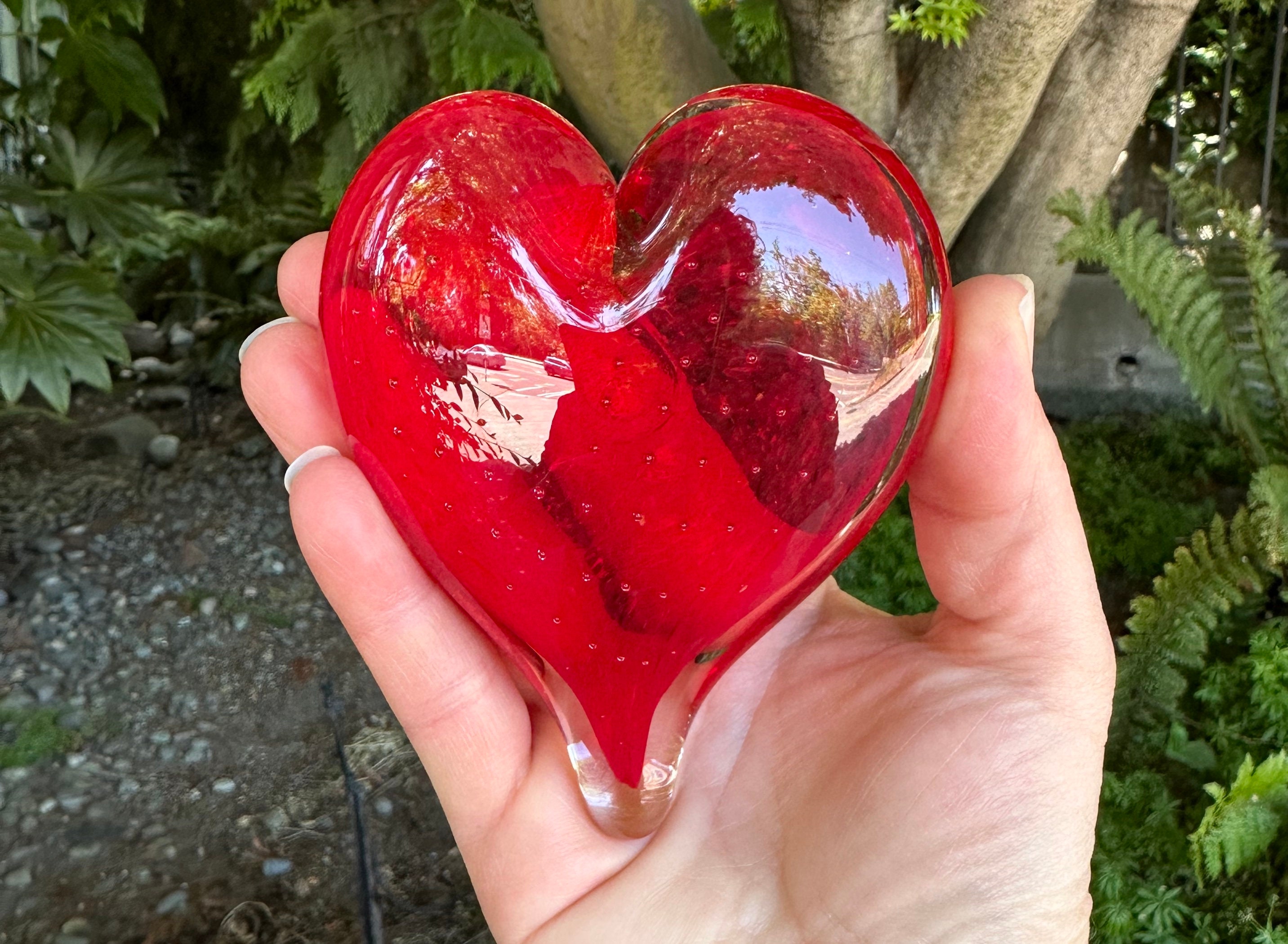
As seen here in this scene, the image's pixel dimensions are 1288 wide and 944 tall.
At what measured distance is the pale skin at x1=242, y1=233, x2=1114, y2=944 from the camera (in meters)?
0.78

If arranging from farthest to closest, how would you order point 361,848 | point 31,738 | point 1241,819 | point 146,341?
point 146,341 < point 31,738 < point 361,848 < point 1241,819

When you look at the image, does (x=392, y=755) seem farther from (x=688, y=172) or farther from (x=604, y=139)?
(x=688, y=172)

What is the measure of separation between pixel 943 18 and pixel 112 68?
1.13m

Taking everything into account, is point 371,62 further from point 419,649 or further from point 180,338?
point 180,338

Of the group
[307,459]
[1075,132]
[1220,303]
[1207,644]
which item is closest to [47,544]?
[307,459]

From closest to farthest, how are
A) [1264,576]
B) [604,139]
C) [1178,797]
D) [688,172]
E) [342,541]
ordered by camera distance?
[688,172], [342,541], [604,139], [1178,797], [1264,576]

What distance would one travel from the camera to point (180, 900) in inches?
54.6

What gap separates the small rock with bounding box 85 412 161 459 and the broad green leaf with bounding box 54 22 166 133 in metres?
0.74

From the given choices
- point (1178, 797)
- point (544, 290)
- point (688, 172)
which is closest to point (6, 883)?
point (544, 290)

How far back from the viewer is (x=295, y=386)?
0.85 meters

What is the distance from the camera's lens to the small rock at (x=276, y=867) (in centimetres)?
143

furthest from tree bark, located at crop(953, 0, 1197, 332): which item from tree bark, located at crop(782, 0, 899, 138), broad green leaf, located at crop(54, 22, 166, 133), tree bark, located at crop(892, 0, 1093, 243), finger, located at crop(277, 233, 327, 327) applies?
broad green leaf, located at crop(54, 22, 166, 133)

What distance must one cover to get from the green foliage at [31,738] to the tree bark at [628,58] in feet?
3.81

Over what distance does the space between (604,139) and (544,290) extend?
77 centimetres
